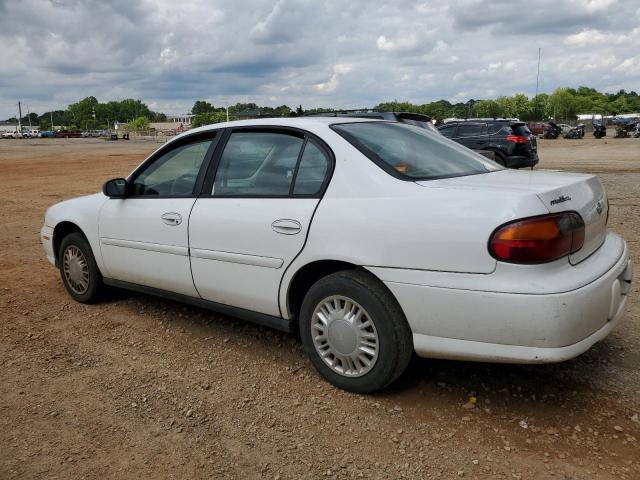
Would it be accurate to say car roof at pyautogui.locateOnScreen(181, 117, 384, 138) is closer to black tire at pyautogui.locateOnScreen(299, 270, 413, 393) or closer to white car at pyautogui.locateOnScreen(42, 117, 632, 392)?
white car at pyautogui.locateOnScreen(42, 117, 632, 392)

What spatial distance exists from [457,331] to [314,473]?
955mm

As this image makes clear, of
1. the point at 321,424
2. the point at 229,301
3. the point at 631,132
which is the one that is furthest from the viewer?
the point at 631,132

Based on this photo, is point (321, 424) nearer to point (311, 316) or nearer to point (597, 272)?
point (311, 316)

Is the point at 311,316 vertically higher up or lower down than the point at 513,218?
lower down

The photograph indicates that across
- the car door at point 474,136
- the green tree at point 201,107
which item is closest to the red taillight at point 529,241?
the car door at point 474,136

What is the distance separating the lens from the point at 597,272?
115 inches

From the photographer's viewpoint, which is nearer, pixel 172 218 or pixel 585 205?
pixel 585 205

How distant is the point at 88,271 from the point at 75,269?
7.7 inches

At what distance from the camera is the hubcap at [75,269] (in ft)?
16.4

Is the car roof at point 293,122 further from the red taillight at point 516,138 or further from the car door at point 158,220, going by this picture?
the red taillight at point 516,138

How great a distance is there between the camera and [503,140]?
50.6 ft

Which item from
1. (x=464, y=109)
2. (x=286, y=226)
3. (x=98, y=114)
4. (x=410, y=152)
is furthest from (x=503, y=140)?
(x=98, y=114)

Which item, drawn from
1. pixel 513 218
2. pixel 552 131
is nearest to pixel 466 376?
pixel 513 218

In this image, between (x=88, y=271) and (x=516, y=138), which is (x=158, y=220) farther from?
(x=516, y=138)
